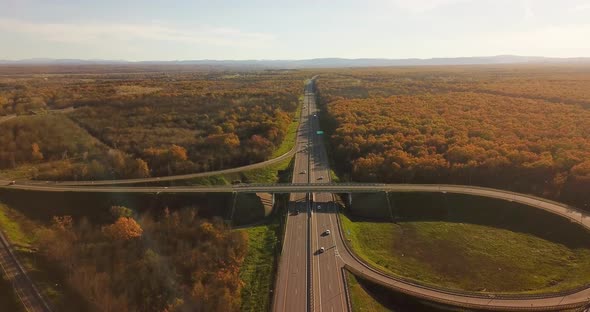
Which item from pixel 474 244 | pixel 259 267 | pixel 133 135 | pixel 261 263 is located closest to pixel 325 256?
→ pixel 261 263

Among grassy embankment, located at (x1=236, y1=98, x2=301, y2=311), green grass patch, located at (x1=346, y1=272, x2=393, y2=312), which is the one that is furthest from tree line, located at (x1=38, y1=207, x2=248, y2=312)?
green grass patch, located at (x1=346, y1=272, x2=393, y2=312)

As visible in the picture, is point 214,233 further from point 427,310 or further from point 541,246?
point 541,246

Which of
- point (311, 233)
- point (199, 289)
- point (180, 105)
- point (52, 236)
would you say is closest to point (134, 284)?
point (199, 289)

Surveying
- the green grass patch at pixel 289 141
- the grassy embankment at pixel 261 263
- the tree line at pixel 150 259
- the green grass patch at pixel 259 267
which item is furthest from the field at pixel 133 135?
the green grass patch at pixel 259 267

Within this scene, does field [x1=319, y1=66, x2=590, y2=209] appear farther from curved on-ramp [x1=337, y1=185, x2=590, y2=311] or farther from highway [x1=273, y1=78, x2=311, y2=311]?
highway [x1=273, y1=78, x2=311, y2=311]

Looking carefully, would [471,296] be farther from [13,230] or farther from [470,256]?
[13,230]

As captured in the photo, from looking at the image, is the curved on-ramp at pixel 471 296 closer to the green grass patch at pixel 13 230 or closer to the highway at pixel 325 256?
the highway at pixel 325 256

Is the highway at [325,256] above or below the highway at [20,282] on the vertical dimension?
above
